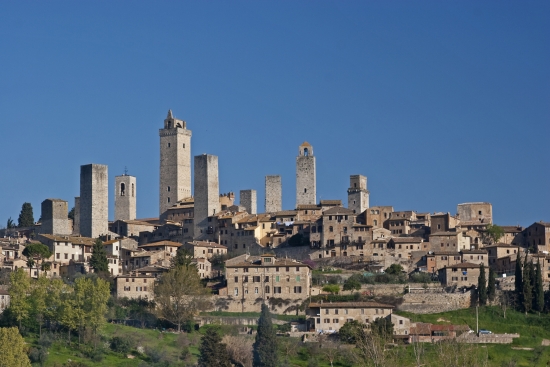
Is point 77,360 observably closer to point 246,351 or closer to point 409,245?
point 246,351

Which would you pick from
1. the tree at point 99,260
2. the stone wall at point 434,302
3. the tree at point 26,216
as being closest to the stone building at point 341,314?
the stone wall at point 434,302

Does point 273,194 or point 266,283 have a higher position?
point 273,194

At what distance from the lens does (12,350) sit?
78688mm

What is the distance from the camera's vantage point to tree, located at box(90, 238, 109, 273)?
322 ft

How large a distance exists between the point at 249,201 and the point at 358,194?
349 inches

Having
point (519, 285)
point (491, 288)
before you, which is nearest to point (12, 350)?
point (491, 288)

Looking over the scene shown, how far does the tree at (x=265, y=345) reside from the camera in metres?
81.8

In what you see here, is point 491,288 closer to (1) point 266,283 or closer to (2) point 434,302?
(2) point 434,302

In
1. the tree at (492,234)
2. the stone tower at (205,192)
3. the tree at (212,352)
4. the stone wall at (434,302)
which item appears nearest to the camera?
the tree at (212,352)

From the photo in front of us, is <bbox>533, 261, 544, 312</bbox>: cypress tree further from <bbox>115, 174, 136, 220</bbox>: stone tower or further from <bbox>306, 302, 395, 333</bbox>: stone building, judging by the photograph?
<bbox>115, 174, 136, 220</bbox>: stone tower

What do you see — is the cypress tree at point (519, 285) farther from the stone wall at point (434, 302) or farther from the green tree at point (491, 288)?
the stone wall at point (434, 302)

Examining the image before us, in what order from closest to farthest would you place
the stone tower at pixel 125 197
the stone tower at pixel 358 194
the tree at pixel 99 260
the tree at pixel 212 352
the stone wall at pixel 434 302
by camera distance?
the tree at pixel 212 352 < the stone wall at pixel 434 302 < the tree at pixel 99 260 < the stone tower at pixel 358 194 < the stone tower at pixel 125 197

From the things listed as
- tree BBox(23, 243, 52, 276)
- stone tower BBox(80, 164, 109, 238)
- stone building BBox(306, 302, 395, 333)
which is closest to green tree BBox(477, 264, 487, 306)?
stone building BBox(306, 302, 395, 333)

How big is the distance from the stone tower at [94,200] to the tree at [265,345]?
99.9 feet
